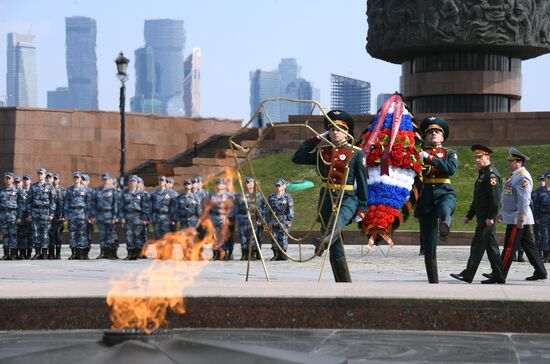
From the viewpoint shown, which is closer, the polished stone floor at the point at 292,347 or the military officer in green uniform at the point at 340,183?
the polished stone floor at the point at 292,347

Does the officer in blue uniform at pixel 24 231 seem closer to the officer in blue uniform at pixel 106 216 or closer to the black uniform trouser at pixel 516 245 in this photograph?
the officer in blue uniform at pixel 106 216

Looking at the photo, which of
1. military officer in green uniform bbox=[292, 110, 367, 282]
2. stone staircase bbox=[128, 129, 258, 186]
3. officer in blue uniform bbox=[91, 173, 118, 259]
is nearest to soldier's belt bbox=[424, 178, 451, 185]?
military officer in green uniform bbox=[292, 110, 367, 282]

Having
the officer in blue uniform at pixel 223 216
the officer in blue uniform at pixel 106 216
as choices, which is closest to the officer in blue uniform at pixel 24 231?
the officer in blue uniform at pixel 106 216

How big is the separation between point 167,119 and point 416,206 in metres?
27.3

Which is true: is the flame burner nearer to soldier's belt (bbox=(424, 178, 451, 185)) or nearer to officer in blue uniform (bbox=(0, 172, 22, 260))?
soldier's belt (bbox=(424, 178, 451, 185))

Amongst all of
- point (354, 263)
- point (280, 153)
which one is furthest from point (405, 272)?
point (280, 153)

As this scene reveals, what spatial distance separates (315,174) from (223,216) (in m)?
13.4

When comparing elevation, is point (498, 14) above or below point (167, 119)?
above

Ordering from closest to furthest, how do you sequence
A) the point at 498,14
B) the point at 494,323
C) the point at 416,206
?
the point at 494,323 < the point at 416,206 < the point at 498,14

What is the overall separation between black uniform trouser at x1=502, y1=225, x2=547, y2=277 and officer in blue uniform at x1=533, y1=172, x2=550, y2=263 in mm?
5305

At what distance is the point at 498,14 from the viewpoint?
133 ft

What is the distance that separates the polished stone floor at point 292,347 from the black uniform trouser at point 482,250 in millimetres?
Answer: 4185

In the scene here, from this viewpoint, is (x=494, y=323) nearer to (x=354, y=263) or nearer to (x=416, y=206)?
(x=416, y=206)

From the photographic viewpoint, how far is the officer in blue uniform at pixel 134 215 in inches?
737
